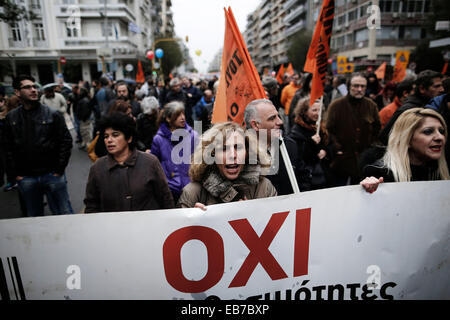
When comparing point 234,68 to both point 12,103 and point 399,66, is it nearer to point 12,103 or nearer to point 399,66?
point 12,103

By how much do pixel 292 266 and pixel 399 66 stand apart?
11551 mm

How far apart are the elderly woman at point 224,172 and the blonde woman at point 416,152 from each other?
839 millimetres

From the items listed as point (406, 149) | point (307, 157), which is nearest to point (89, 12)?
point (307, 157)

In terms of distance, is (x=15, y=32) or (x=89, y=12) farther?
(x=89, y=12)

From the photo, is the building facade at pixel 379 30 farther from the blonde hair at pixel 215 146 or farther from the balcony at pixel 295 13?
the blonde hair at pixel 215 146

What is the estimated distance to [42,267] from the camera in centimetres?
158

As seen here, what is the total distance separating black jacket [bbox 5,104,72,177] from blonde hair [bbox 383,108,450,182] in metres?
3.31

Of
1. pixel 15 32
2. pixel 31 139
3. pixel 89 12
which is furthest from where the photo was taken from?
pixel 89 12

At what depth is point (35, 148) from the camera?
3.20m

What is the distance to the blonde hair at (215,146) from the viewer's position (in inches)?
79.7

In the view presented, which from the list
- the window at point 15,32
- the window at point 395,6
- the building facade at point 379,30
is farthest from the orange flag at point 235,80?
the window at point 395,6

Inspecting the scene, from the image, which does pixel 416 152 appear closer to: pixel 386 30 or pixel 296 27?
pixel 386 30

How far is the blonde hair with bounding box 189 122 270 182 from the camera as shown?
6.64 feet

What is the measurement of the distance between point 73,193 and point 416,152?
508 centimetres
